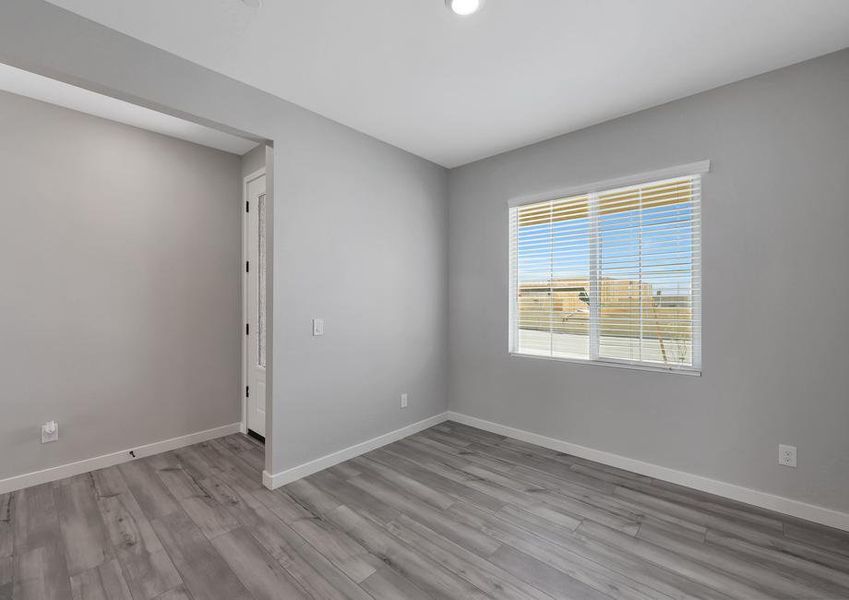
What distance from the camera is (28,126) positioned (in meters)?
2.72

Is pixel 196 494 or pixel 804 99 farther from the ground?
pixel 804 99

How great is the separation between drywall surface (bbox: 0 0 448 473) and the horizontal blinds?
3.31 ft

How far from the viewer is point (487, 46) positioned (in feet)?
7.06

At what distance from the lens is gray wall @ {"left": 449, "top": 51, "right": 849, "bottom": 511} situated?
7.26 feet

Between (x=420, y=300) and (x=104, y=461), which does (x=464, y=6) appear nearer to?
(x=420, y=300)

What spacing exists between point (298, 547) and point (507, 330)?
8.08ft

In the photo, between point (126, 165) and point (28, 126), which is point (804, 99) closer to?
point (126, 165)

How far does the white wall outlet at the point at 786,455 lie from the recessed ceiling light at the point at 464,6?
3.12m

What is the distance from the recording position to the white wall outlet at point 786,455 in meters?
2.31

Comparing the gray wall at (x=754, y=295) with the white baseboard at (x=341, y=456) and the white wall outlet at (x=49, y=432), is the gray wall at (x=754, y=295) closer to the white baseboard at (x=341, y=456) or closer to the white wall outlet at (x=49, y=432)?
the white baseboard at (x=341, y=456)

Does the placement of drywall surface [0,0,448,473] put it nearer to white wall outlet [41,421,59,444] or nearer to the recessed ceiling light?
the recessed ceiling light

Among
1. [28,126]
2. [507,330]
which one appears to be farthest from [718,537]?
[28,126]

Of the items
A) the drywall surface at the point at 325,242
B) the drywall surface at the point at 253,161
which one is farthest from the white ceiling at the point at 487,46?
the drywall surface at the point at 253,161

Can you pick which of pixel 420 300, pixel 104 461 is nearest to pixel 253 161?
pixel 420 300
